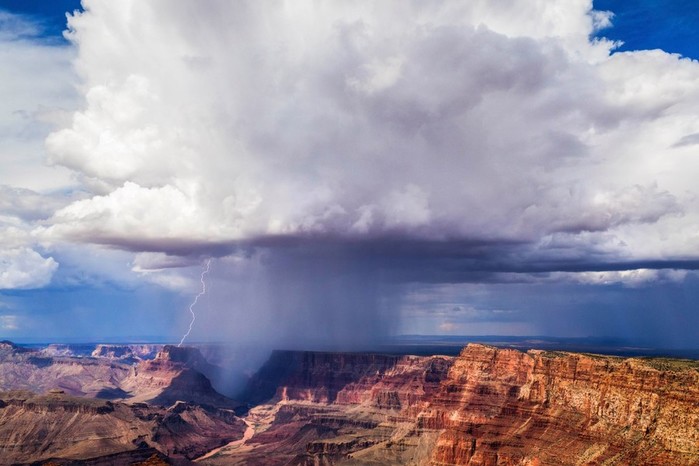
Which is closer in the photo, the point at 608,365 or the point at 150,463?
the point at 150,463

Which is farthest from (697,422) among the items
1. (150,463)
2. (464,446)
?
(150,463)

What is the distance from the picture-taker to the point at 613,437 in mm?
154750

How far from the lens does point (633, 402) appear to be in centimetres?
15612

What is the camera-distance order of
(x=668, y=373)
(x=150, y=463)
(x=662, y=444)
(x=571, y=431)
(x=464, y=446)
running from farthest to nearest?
1. (x=464, y=446)
2. (x=571, y=431)
3. (x=668, y=373)
4. (x=662, y=444)
5. (x=150, y=463)

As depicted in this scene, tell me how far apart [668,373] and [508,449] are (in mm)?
46380

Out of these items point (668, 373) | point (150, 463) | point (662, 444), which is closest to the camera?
point (150, 463)

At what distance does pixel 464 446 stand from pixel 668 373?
6045 cm

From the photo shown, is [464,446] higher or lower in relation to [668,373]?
lower

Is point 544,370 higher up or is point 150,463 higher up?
point 544,370

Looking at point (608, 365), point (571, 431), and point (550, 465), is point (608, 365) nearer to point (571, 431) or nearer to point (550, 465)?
point (571, 431)

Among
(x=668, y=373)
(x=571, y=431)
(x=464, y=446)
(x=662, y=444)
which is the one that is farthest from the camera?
(x=464, y=446)

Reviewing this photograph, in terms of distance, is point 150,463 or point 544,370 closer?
point 150,463

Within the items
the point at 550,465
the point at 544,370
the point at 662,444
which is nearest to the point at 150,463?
the point at 550,465

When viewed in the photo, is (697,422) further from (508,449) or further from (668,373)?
(508,449)
